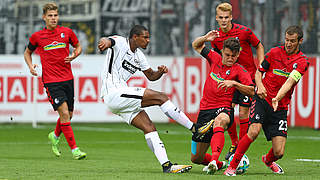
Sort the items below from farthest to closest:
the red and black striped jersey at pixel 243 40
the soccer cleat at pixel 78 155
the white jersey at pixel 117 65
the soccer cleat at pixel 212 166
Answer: the soccer cleat at pixel 78 155 < the red and black striped jersey at pixel 243 40 < the white jersey at pixel 117 65 < the soccer cleat at pixel 212 166

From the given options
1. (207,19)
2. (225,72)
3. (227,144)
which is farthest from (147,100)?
(207,19)

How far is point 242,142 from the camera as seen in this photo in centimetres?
855

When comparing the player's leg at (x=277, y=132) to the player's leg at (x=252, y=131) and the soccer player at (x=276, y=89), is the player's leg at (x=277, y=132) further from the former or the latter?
the player's leg at (x=252, y=131)

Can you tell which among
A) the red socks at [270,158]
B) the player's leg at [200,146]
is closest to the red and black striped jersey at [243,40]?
the player's leg at [200,146]

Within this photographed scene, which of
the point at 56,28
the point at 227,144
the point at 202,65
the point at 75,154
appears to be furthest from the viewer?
the point at 202,65

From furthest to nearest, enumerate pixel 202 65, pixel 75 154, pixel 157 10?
pixel 157 10, pixel 202 65, pixel 75 154

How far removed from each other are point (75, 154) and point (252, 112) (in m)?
3.13

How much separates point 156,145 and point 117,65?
3.57ft

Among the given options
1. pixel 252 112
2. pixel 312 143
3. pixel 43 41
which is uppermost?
pixel 43 41

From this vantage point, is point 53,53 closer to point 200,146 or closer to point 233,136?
point 233,136

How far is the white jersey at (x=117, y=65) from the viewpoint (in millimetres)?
8742

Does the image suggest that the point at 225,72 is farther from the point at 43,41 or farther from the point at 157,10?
the point at 157,10

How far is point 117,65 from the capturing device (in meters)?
8.82

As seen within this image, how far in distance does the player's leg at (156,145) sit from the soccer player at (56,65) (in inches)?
108
